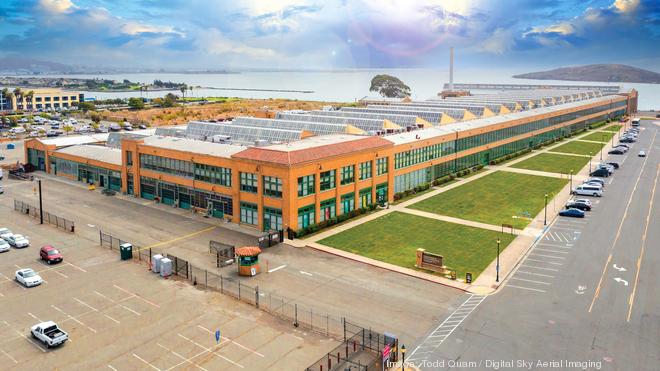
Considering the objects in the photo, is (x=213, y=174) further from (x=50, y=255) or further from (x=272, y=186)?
(x=50, y=255)

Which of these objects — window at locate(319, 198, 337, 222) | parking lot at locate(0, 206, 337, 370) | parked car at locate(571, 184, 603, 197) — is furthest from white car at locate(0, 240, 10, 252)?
parked car at locate(571, 184, 603, 197)

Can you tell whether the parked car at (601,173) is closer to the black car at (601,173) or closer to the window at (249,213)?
the black car at (601,173)

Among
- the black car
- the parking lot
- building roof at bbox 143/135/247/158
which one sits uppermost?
building roof at bbox 143/135/247/158

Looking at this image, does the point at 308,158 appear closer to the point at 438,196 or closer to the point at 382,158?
the point at 382,158

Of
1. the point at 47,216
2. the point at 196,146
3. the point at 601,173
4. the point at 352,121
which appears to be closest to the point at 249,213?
the point at 196,146

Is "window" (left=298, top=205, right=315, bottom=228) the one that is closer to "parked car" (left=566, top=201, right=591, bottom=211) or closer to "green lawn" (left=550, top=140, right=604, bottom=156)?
"parked car" (left=566, top=201, right=591, bottom=211)

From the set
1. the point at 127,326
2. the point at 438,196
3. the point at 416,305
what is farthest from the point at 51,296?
the point at 438,196
